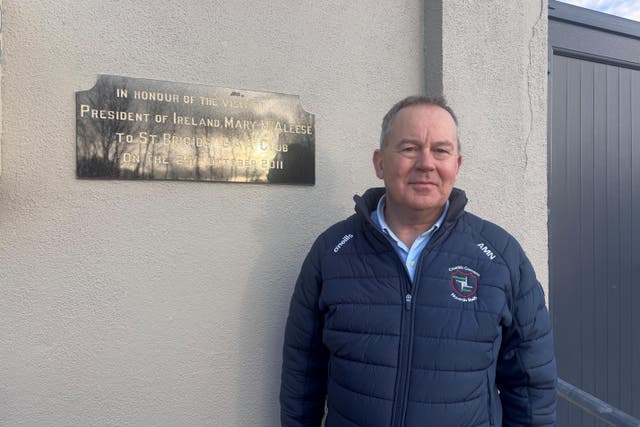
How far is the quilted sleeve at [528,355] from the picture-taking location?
1397mm

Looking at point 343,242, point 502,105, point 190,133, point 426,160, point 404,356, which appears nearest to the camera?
point 404,356

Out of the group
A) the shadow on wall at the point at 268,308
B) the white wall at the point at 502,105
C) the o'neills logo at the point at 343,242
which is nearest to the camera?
the o'neills logo at the point at 343,242

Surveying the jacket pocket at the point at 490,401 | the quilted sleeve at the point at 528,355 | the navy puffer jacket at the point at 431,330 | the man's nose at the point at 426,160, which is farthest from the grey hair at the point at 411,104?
the jacket pocket at the point at 490,401

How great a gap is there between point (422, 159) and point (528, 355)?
0.72 meters

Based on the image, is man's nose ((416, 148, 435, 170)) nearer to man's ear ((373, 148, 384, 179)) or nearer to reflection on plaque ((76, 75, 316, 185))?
man's ear ((373, 148, 384, 179))

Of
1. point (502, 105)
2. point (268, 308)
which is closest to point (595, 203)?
point (502, 105)

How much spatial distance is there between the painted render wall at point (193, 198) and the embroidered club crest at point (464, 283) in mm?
711

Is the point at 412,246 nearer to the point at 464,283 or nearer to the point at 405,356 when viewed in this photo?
the point at 464,283

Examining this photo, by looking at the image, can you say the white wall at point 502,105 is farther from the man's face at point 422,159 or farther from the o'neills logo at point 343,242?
the o'neills logo at point 343,242

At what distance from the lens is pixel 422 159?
142 centimetres

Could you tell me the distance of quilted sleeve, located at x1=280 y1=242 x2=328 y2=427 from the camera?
154 centimetres

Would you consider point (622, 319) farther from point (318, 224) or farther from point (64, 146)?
point (64, 146)

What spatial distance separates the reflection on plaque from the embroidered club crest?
Result: 78cm

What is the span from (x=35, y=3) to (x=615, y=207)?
3473mm
